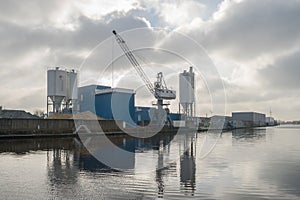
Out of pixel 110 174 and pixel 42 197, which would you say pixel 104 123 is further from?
pixel 42 197

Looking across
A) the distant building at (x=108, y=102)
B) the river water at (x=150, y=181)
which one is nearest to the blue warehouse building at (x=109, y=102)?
the distant building at (x=108, y=102)

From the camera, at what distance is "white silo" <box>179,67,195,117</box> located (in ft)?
358

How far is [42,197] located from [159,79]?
88485mm

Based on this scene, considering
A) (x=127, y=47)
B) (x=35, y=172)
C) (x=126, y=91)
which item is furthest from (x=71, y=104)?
(x=35, y=172)

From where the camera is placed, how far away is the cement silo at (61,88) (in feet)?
263

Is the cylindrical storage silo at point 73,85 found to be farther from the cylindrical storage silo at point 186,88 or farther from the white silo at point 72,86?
the cylindrical storage silo at point 186,88

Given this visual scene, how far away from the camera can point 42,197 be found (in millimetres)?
12367

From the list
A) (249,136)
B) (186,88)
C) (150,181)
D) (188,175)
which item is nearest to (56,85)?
(249,136)

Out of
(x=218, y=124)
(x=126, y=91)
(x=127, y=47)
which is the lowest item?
(x=218, y=124)

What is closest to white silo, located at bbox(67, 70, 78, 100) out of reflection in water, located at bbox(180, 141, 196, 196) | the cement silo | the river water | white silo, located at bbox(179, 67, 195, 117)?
the cement silo

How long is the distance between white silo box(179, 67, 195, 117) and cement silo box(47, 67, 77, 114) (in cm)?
3769

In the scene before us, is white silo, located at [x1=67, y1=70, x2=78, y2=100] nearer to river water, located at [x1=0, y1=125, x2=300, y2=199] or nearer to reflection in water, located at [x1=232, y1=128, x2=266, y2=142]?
reflection in water, located at [x1=232, y1=128, x2=266, y2=142]

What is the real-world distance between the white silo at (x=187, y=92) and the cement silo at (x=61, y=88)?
37.7 metres

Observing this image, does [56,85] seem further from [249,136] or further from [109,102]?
[249,136]
